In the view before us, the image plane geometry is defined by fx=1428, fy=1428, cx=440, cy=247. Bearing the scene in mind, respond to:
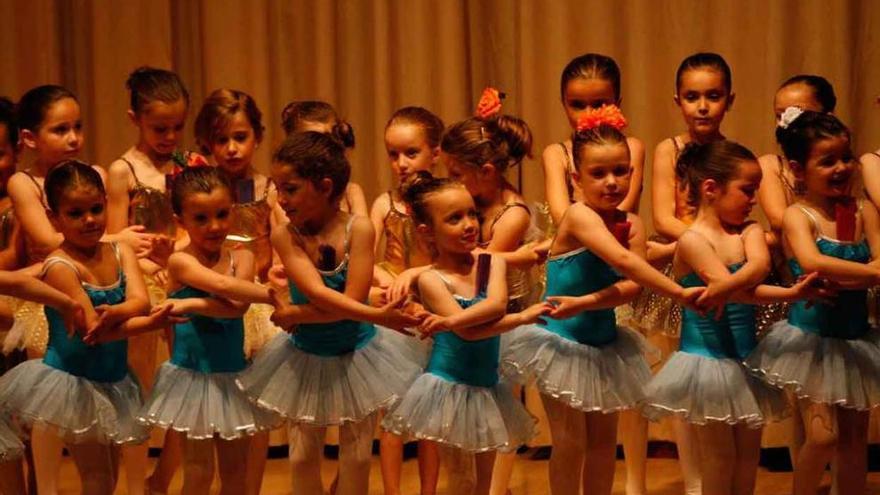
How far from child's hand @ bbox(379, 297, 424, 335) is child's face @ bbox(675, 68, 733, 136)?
4.69 ft

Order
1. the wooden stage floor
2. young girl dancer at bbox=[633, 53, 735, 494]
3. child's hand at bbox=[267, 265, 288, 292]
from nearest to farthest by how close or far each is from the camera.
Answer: child's hand at bbox=[267, 265, 288, 292]
young girl dancer at bbox=[633, 53, 735, 494]
the wooden stage floor

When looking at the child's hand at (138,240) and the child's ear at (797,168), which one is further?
the child's hand at (138,240)

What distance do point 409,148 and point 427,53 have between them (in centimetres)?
125

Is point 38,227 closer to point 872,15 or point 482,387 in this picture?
point 482,387

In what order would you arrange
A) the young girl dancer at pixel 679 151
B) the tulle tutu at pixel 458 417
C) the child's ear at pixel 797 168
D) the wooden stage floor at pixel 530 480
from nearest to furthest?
the tulle tutu at pixel 458 417 → the child's ear at pixel 797 168 → the young girl dancer at pixel 679 151 → the wooden stage floor at pixel 530 480

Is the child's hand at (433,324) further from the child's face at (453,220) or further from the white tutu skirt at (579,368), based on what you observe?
the white tutu skirt at (579,368)

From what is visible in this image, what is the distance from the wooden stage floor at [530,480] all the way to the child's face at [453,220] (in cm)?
151

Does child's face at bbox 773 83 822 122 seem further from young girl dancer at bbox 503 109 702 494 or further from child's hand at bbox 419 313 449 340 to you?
child's hand at bbox 419 313 449 340

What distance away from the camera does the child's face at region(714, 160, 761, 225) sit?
4.19 m

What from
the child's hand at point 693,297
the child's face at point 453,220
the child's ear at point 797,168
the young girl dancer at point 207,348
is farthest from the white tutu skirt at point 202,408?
the child's ear at point 797,168

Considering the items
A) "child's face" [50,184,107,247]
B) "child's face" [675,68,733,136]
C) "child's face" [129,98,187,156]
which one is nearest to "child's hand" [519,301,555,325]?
"child's face" [675,68,733,136]

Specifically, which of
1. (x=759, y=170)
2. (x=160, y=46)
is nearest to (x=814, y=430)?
(x=759, y=170)

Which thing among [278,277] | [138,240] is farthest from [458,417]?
[138,240]

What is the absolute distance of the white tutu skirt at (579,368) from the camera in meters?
4.12
